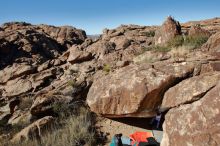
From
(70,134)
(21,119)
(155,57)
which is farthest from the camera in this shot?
(155,57)

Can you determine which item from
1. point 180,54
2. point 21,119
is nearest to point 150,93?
point 180,54

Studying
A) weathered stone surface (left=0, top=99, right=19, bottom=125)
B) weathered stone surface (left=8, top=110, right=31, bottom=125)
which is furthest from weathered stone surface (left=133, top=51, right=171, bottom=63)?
weathered stone surface (left=0, top=99, right=19, bottom=125)

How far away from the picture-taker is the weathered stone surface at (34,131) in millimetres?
8227

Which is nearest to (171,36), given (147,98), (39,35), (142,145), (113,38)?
(113,38)

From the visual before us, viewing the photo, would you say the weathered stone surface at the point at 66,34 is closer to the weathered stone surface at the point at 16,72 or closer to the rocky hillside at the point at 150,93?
the weathered stone surface at the point at 16,72

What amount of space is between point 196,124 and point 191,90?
1.25 meters

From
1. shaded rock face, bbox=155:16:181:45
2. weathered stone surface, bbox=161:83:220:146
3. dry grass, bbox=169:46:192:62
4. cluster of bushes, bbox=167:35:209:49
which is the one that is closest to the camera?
weathered stone surface, bbox=161:83:220:146

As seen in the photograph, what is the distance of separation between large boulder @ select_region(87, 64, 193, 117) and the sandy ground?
0.34 metres

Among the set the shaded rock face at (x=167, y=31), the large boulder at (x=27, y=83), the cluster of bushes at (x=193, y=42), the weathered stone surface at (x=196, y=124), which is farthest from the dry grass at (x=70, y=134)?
the shaded rock face at (x=167, y=31)

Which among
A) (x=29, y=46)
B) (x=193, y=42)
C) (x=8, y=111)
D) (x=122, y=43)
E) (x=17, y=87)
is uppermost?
(x=29, y=46)

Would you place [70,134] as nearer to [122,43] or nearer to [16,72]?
[16,72]

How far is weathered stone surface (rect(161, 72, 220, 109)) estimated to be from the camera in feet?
20.4

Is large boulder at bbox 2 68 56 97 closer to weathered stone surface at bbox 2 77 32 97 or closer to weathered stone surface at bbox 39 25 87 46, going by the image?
weathered stone surface at bbox 2 77 32 97

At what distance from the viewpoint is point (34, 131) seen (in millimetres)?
8414
